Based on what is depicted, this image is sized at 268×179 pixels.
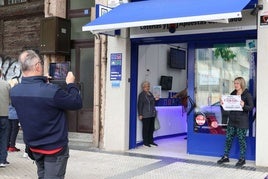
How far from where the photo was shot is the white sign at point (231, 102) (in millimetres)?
7777

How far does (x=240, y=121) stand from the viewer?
304 inches

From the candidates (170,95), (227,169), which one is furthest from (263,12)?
(170,95)

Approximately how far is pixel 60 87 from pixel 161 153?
18.3 feet

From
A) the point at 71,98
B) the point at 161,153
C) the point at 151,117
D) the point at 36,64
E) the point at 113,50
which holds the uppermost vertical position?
the point at 113,50

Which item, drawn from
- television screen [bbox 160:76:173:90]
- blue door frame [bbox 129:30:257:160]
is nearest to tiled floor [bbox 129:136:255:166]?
blue door frame [bbox 129:30:257:160]

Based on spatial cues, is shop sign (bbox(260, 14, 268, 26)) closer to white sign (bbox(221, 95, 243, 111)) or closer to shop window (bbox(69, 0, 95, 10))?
white sign (bbox(221, 95, 243, 111))

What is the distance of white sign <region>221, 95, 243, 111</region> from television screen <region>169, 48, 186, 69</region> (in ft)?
12.5

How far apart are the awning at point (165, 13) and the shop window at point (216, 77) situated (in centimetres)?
129

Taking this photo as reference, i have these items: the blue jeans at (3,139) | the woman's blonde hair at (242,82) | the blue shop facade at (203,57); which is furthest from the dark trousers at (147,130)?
the blue jeans at (3,139)

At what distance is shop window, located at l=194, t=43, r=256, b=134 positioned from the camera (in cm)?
830

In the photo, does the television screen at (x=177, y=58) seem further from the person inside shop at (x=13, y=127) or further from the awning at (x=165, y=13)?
the person inside shop at (x=13, y=127)

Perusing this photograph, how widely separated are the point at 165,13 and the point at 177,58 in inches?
171

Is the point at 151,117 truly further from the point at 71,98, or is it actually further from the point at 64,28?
the point at 71,98

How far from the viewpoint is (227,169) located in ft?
24.4
